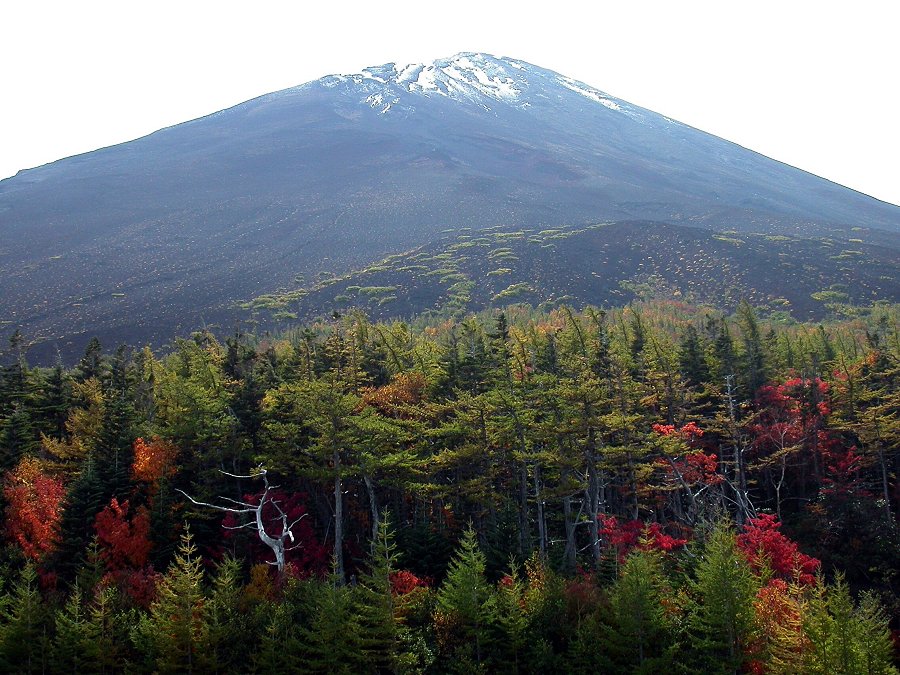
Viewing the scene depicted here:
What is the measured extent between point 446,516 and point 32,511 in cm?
1774

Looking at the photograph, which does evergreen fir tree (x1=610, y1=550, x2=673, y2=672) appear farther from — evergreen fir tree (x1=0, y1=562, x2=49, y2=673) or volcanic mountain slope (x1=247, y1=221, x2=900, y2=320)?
volcanic mountain slope (x1=247, y1=221, x2=900, y2=320)

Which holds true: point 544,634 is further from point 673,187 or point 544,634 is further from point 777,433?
point 673,187

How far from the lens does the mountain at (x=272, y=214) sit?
110 meters

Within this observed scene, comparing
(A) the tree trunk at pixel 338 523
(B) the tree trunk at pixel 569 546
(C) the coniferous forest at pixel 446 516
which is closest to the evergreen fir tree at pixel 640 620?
(C) the coniferous forest at pixel 446 516

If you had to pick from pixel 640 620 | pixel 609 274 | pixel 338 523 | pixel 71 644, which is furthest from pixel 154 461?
pixel 609 274

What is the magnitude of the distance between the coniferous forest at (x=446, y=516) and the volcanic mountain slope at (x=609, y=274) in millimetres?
55290

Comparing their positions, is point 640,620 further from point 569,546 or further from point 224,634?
point 224,634

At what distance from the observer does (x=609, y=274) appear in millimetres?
110500

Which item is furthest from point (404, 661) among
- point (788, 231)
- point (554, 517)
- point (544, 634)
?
point (788, 231)

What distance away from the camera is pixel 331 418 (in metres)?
28.0

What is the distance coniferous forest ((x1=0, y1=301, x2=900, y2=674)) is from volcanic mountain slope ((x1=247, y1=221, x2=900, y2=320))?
5529 cm

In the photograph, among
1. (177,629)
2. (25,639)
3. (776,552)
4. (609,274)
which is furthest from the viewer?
(609,274)

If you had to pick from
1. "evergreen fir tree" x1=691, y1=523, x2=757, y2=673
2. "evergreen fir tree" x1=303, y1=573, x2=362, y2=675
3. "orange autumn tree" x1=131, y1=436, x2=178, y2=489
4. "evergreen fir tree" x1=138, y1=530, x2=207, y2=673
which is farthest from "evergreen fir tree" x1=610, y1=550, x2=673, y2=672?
"orange autumn tree" x1=131, y1=436, x2=178, y2=489

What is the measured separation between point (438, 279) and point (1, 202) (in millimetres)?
110463
